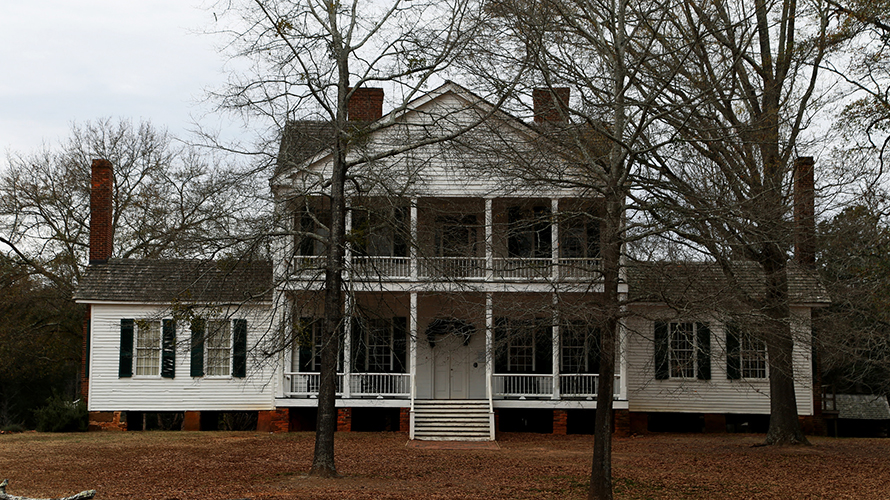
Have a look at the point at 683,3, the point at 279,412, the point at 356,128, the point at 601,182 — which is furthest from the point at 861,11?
the point at 279,412

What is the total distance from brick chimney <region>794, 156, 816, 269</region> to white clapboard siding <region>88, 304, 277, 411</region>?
512 inches

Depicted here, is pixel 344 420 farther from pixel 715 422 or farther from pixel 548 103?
pixel 548 103

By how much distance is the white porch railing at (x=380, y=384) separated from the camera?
21.3 metres

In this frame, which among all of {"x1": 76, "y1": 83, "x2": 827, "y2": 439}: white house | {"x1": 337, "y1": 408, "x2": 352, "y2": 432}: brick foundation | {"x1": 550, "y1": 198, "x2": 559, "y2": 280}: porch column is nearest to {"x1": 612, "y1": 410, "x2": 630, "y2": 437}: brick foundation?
{"x1": 76, "y1": 83, "x2": 827, "y2": 439}: white house

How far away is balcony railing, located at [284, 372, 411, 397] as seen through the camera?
21328 millimetres

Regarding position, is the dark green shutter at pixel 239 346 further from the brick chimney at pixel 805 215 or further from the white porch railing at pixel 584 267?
the brick chimney at pixel 805 215

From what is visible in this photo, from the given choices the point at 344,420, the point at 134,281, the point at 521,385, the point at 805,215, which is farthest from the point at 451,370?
the point at 805,215

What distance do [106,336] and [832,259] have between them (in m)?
18.3

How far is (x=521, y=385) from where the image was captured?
21906 millimetres

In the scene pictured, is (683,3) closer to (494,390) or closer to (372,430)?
(494,390)

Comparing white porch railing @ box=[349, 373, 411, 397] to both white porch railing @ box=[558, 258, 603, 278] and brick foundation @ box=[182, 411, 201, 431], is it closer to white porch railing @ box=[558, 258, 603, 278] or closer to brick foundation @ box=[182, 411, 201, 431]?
brick foundation @ box=[182, 411, 201, 431]

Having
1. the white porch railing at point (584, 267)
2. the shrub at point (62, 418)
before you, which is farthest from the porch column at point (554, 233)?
the shrub at point (62, 418)

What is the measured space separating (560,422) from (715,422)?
463cm

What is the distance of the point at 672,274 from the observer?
12664 millimetres
